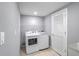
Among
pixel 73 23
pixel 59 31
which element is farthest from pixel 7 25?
pixel 73 23

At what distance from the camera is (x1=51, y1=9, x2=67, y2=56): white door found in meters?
1.38

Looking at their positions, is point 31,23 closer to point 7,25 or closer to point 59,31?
point 7,25

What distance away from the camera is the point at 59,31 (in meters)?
1.51

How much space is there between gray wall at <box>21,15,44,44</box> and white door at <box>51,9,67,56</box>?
0.37 metres

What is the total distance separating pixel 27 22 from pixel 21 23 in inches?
4.7

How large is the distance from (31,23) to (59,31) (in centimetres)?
73

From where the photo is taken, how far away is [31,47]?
1.70 m

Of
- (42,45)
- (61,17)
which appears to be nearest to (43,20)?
(61,17)

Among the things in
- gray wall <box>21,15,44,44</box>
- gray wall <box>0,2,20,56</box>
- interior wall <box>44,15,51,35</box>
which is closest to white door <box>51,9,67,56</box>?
interior wall <box>44,15,51,35</box>

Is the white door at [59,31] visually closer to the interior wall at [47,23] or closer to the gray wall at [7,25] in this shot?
the interior wall at [47,23]

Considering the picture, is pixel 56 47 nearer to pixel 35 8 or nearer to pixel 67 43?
pixel 67 43

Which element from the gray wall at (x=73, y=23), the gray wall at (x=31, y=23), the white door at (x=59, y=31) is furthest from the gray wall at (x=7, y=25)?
the gray wall at (x=73, y=23)

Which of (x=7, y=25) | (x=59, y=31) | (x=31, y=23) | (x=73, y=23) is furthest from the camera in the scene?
(x=59, y=31)

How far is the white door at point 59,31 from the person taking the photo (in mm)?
1384
